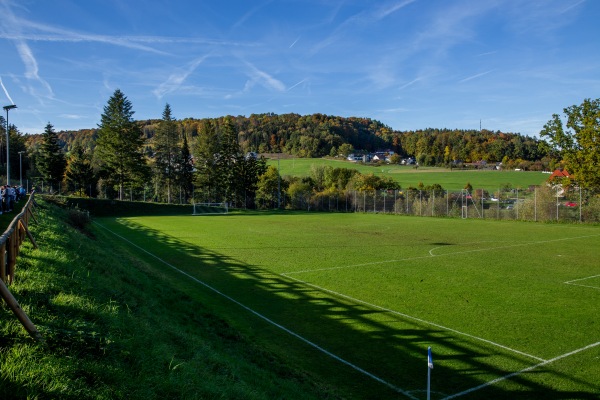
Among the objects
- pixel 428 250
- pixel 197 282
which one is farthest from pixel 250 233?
pixel 197 282

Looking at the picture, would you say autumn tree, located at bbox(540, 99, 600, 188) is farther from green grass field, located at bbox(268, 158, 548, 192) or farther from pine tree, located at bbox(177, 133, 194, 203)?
pine tree, located at bbox(177, 133, 194, 203)

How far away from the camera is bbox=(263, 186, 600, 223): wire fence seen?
1452 inches

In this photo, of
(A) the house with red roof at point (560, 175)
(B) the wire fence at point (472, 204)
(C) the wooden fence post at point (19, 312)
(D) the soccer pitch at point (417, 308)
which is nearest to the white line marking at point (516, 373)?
(D) the soccer pitch at point (417, 308)

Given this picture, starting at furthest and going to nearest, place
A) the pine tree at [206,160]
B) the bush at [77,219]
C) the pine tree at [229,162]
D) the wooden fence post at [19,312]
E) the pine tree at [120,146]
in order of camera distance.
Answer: the pine tree at [229,162] < the pine tree at [206,160] < the pine tree at [120,146] < the bush at [77,219] < the wooden fence post at [19,312]

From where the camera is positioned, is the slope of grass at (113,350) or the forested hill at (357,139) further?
the forested hill at (357,139)

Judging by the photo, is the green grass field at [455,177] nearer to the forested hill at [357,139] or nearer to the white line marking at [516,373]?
the forested hill at [357,139]

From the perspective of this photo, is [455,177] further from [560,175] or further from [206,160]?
[206,160]

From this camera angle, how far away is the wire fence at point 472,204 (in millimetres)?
36875

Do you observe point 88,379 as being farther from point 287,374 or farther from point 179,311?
point 179,311

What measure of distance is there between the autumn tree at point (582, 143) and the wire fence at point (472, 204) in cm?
203

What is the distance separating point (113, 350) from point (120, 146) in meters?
69.7

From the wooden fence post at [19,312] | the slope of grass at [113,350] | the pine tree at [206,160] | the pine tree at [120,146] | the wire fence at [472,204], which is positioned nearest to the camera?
the slope of grass at [113,350]

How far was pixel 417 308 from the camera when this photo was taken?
1130cm

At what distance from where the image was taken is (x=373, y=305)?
38.4 feet
